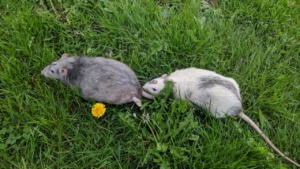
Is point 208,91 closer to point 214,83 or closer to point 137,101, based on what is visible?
point 214,83

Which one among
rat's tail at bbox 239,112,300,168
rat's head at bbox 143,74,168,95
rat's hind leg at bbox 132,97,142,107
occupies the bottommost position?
rat's tail at bbox 239,112,300,168

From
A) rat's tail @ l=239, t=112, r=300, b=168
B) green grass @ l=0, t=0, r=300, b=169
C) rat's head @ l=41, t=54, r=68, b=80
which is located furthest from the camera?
rat's head @ l=41, t=54, r=68, b=80

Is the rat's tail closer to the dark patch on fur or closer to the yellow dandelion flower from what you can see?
the dark patch on fur

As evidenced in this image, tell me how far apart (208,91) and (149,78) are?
78cm

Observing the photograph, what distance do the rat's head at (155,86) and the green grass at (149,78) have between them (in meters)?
0.13

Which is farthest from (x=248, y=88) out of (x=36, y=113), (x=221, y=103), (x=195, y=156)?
(x=36, y=113)

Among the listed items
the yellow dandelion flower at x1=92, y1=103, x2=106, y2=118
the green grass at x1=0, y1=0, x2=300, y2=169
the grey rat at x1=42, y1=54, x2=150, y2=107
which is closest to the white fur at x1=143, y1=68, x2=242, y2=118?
the green grass at x1=0, y1=0, x2=300, y2=169

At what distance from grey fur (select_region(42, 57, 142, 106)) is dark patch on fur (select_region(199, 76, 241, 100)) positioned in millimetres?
676

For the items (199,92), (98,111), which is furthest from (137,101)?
(199,92)

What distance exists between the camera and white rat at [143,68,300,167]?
11.0 ft

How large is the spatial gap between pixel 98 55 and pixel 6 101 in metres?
1.14

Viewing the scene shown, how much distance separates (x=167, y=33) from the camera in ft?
13.1

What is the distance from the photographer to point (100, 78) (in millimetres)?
3389

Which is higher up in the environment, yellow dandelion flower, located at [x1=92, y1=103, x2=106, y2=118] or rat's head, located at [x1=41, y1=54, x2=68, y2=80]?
rat's head, located at [x1=41, y1=54, x2=68, y2=80]
